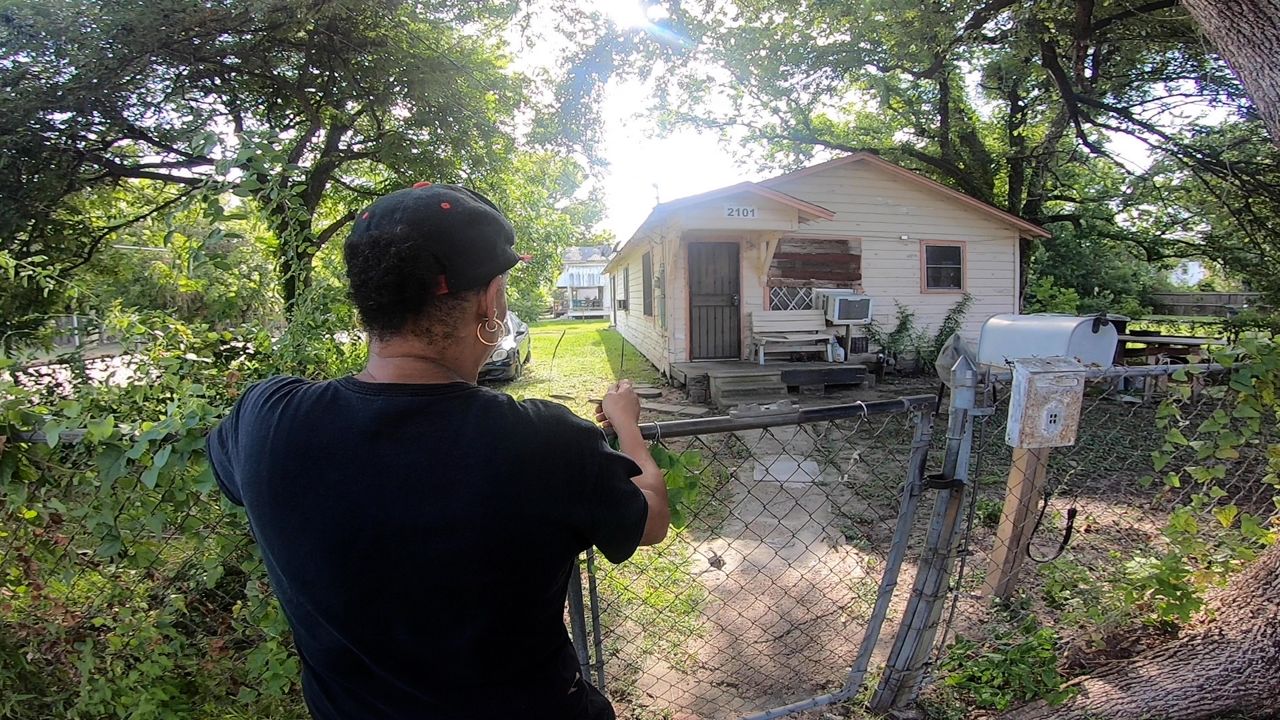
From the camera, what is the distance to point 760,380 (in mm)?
9016

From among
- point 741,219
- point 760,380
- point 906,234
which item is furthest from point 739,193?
point 906,234

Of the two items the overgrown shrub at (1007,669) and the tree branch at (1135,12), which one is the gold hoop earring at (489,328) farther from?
the tree branch at (1135,12)

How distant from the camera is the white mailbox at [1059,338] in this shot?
266 inches

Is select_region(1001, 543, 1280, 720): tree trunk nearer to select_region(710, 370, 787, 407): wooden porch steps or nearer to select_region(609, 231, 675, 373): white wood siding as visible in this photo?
select_region(710, 370, 787, 407): wooden porch steps

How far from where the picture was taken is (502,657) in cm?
96

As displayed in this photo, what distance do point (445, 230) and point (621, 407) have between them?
509mm

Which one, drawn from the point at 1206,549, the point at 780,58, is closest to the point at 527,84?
the point at 780,58

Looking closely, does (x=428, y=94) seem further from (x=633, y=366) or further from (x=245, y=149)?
(x=633, y=366)

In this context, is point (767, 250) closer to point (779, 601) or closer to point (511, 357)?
point (511, 357)

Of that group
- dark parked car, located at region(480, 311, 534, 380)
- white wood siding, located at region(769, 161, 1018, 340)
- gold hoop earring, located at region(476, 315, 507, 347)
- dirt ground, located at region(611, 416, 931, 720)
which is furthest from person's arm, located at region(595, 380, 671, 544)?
white wood siding, located at region(769, 161, 1018, 340)

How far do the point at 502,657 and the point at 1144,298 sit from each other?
2234 cm

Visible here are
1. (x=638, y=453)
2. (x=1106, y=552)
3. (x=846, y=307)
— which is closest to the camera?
(x=638, y=453)

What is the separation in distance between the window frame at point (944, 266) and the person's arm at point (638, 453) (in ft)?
38.3

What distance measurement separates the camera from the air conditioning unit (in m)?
10.5
